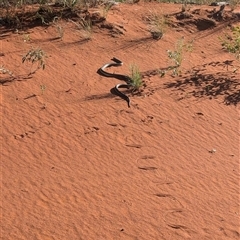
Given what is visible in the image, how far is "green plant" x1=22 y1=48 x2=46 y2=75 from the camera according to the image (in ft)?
24.4

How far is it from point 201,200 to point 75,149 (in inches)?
63.8

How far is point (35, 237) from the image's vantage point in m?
4.47

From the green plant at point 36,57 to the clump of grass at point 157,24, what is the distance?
7.65 feet

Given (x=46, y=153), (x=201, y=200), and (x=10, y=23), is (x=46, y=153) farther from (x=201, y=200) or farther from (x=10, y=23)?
(x=10, y=23)

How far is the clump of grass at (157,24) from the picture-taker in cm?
900

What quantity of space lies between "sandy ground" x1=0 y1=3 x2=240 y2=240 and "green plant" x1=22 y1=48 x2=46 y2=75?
14 cm

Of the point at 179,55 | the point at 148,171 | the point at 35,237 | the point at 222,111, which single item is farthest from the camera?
the point at 179,55

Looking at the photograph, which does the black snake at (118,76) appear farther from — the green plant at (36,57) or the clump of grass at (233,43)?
the clump of grass at (233,43)

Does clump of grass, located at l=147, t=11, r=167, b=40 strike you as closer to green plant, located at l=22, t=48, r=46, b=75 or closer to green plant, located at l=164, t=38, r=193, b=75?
green plant, located at l=164, t=38, r=193, b=75

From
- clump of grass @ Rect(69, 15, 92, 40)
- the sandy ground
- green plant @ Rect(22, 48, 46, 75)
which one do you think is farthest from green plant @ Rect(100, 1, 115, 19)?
green plant @ Rect(22, 48, 46, 75)

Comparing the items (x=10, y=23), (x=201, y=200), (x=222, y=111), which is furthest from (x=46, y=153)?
(x=10, y=23)

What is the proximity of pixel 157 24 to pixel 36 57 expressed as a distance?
9.12 feet

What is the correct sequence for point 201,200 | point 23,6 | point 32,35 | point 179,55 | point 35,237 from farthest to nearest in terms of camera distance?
point 23,6, point 32,35, point 179,55, point 201,200, point 35,237

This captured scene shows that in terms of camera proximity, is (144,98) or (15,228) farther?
(144,98)
